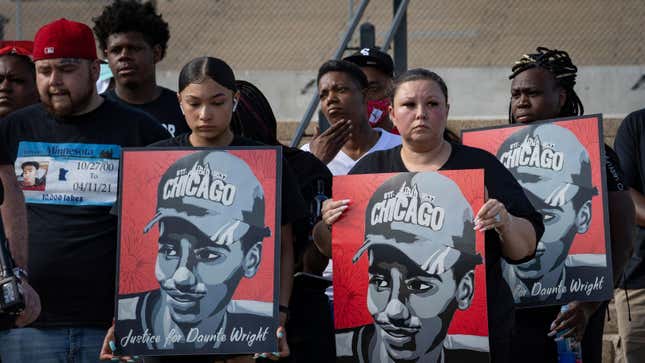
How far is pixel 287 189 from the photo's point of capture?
157 inches

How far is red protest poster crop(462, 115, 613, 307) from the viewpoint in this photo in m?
4.55

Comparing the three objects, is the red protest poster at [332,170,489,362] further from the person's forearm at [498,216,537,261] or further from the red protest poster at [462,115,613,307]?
the red protest poster at [462,115,613,307]

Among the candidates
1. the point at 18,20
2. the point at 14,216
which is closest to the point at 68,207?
the point at 14,216

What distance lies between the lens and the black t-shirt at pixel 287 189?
3.96 metres

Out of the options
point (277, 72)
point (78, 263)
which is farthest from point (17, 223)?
point (277, 72)

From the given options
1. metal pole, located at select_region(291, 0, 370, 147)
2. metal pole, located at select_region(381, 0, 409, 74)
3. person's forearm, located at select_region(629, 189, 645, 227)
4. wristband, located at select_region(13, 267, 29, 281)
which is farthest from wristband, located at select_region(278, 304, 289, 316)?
metal pole, located at select_region(381, 0, 409, 74)

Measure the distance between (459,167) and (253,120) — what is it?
1.09 metres

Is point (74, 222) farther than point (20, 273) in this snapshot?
Yes

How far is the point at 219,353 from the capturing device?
381 cm

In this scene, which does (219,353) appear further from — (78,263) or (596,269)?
(596,269)

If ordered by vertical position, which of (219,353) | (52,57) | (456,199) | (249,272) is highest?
(52,57)

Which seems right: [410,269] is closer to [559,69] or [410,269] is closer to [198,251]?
[198,251]

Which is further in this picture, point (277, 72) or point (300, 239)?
point (277, 72)

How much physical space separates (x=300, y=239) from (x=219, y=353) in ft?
2.02
